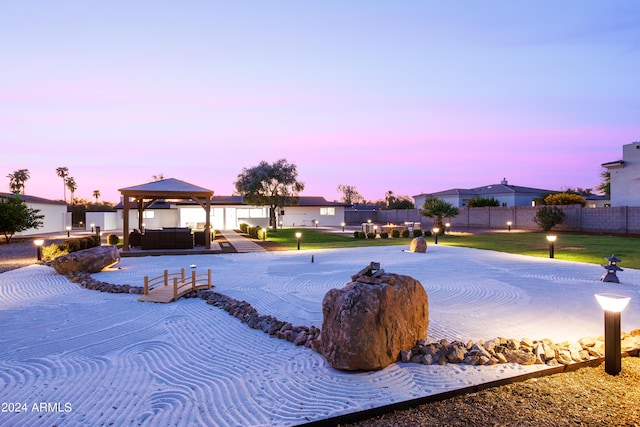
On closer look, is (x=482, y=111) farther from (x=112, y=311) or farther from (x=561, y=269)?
(x=112, y=311)

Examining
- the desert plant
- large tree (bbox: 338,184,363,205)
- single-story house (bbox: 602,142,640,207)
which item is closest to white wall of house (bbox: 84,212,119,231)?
the desert plant

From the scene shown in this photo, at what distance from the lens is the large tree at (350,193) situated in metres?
88.1

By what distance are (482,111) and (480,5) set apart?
402 inches

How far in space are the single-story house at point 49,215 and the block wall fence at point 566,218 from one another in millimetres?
36800

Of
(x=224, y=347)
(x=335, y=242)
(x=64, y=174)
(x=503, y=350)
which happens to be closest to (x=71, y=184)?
(x=64, y=174)

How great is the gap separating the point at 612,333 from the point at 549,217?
27473 mm

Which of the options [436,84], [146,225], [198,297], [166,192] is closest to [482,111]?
[436,84]

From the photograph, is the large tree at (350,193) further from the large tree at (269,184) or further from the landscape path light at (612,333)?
the landscape path light at (612,333)

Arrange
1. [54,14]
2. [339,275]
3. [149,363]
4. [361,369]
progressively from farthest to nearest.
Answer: [54,14] < [339,275] < [149,363] < [361,369]

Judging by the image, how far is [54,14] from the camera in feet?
38.0

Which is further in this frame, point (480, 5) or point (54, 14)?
point (480, 5)

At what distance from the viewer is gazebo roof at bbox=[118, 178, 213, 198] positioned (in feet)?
55.4

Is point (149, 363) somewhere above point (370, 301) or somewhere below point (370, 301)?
below

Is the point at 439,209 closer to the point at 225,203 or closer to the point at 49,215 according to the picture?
the point at 225,203
